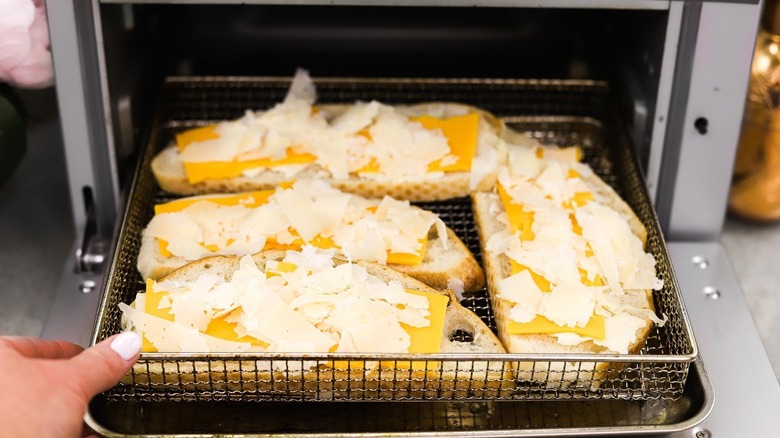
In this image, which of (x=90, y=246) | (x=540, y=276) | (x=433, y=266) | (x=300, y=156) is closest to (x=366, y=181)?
(x=300, y=156)

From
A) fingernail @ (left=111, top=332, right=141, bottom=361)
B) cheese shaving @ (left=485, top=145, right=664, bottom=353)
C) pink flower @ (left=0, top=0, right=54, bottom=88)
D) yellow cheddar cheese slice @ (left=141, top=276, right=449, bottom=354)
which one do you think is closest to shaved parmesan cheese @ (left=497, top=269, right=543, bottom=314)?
cheese shaving @ (left=485, top=145, right=664, bottom=353)

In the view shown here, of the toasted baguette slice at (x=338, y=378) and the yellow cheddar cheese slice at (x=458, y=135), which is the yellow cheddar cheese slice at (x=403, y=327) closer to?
the toasted baguette slice at (x=338, y=378)

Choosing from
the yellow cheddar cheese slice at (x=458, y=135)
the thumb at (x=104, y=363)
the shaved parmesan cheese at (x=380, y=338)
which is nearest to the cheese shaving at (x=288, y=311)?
the shaved parmesan cheese at (x=380, y=338)

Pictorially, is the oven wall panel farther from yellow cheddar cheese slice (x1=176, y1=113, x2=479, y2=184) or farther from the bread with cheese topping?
yellow cheddar cheese slice (x1=176, y1=113, x2=479, y2=184)

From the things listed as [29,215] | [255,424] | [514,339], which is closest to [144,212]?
[29,215]

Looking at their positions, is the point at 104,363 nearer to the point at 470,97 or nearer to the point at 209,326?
the point at 209,326

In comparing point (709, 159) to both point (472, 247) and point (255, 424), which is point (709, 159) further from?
point (255, 424)
